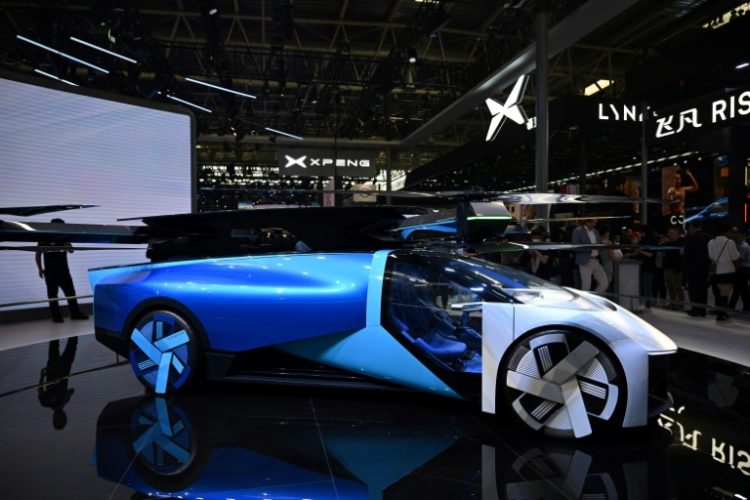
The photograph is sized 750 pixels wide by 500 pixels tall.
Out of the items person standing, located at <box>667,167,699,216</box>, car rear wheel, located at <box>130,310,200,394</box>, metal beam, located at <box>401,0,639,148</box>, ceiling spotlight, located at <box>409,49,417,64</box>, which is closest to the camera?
car rear wheel, located at <box>130,310,200,394</box>

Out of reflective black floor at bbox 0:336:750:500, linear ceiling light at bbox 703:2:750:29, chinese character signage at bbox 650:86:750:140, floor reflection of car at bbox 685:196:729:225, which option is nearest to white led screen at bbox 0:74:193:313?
reflective black floor at bbox 0:336:750:500

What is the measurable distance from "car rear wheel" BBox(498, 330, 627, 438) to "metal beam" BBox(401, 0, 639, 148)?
6102 mm

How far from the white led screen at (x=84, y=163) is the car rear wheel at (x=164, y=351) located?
12.9 ft

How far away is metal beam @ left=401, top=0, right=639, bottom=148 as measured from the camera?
284 inches

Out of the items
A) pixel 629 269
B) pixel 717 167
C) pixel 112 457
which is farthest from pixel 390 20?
pixel 112 457

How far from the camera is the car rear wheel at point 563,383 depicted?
8.53 feet

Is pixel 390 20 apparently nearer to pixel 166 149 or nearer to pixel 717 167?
pixel 166 149

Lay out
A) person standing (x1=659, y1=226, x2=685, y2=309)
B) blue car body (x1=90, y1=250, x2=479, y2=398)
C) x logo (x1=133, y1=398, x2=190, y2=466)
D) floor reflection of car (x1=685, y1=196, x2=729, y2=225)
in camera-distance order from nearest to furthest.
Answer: x logo (x1=133, y1=398, x2=190, y2=466) < blue car body (x1=90, y1=250, x2=479, y2=398) < person standing (x1=659, y1=226, x2=685, y2=309) < floor reflection of car (x1=685, y1=196, x2=729, y2=225)

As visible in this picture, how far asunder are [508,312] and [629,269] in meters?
5.52

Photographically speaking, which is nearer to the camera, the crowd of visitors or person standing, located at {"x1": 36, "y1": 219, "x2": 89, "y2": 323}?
person standing, located at {"x1": 36, "y1": 219, "x2": 89, "y2": 323}

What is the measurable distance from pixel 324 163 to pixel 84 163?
7.11 m

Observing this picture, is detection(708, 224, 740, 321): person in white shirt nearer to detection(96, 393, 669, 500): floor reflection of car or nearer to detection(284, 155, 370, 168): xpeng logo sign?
detection(96, 393, 669, 500): floor reflection of car

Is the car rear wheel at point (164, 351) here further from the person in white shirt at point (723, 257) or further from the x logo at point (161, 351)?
the person in white shirt at point (723, 257)

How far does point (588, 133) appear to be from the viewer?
11.0 metres
